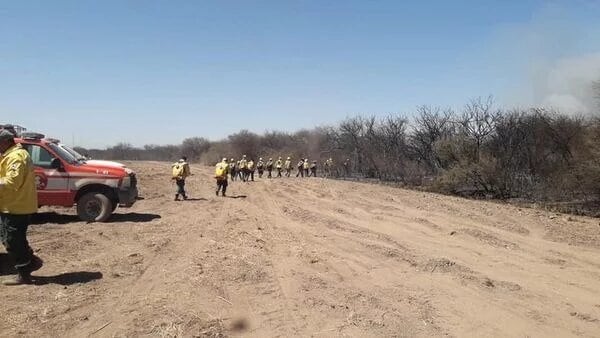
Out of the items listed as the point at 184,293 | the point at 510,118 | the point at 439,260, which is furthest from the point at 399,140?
the point at 184,293

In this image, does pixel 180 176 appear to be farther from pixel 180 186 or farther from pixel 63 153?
pixel 63 153

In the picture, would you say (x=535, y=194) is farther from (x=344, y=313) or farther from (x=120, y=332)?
(x=120, y=332)

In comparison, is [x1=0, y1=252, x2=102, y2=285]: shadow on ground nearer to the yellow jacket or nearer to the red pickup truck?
the yellow jacket

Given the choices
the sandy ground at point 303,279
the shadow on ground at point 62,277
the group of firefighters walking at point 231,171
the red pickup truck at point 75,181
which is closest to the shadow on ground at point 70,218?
the sandy ground at point 303,279

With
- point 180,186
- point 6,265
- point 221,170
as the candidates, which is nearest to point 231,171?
point 221,170

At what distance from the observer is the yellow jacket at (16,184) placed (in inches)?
264

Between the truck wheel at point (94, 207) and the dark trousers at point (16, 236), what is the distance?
5882 mm

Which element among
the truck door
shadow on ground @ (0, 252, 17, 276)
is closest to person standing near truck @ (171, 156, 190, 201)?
the truck door

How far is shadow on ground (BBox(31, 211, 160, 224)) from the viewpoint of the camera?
12969mm

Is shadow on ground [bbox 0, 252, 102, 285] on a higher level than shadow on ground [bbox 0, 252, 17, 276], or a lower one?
lower

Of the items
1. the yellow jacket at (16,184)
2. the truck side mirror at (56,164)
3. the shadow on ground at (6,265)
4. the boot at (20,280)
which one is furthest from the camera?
the truck side mirror at (56,164)

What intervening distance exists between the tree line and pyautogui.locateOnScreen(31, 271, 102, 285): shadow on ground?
66.7ft

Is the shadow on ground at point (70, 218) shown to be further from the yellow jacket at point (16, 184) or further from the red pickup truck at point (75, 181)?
the yellow jacket at point (16, 184)

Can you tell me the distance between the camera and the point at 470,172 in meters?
30.1
